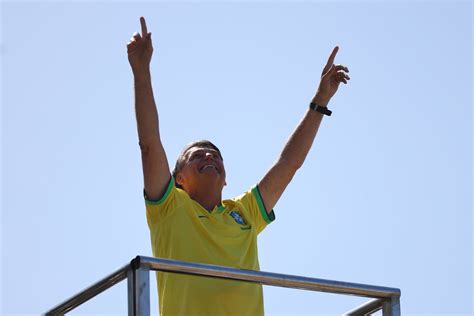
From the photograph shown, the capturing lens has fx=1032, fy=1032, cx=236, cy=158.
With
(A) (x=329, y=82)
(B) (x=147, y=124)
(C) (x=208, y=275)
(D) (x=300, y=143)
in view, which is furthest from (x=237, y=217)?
(C) (x=208, y=275)

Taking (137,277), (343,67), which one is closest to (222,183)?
(343,67)

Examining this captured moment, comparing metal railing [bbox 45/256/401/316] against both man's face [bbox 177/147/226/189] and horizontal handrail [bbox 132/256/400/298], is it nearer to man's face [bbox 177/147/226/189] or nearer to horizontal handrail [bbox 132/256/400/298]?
horizontal handrail [bbox 132/256/400/298]

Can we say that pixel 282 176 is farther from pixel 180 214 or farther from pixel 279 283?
pixel 279 283

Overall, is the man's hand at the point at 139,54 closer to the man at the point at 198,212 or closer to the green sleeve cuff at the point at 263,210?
the man at the point at 198,212

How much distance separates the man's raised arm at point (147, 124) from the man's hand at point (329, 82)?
1621mm

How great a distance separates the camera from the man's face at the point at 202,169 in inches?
263

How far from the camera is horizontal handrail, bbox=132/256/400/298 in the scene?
4468mm

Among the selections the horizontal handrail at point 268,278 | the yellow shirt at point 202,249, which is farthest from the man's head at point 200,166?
the horizontal handrail at point 268,278

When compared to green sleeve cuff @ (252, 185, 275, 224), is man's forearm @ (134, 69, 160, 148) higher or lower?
higher

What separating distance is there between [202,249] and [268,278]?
4.09 ft

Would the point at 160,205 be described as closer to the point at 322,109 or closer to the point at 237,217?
the point at 237,217

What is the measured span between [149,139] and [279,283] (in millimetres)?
1616

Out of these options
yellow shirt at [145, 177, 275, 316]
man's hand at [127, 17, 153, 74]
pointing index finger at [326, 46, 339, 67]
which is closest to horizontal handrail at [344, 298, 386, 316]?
yellow shirt at [145, 177, 275, 316]

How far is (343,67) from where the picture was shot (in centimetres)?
767
